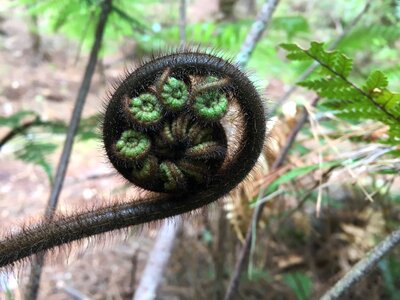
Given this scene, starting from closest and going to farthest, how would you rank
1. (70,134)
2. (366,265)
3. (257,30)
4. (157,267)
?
(366,265) < (70,134) < (257,30) < (157,267)

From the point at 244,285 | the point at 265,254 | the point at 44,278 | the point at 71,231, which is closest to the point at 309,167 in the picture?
the point at 71,231

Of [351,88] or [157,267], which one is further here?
[157,267]

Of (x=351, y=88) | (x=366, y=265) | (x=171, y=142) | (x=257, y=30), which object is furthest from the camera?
(x=257, y=30)

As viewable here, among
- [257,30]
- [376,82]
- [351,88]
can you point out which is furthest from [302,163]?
[376,82]

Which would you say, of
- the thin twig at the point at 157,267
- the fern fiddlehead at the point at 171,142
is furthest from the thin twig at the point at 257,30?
the fern fiddlehead at the point at 171,142

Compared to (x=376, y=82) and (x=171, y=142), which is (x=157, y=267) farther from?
(x=376, y=82)

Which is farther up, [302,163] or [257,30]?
[257,30]

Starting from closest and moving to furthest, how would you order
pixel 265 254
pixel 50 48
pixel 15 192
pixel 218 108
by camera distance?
1. pixel 218 108
2. pixel 265 254
3. pixel 15 192
4. pixel 50 48

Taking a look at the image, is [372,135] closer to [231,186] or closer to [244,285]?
[231,186]
